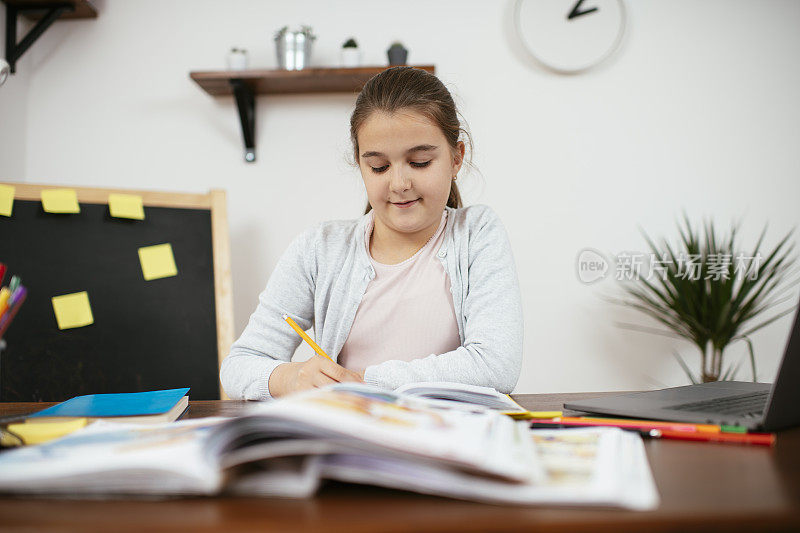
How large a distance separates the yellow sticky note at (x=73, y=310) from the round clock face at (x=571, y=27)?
162cm

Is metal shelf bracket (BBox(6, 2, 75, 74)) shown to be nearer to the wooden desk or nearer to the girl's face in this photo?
the girl's face

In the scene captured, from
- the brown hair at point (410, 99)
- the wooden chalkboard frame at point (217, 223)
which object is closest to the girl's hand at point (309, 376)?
the brown hair at point (410, 99)

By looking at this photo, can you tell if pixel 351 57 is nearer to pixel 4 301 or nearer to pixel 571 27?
pixel 571 27

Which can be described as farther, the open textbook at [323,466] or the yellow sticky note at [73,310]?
the yellow sticky note at [73,310]

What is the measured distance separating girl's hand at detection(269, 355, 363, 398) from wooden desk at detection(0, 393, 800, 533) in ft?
1.44

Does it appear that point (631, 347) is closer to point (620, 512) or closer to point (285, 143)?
point (285, 143)

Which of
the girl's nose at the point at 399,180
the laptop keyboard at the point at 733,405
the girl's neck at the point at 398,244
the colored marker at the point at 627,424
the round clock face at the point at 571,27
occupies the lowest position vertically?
the laptop keyboard at the point at 733,405

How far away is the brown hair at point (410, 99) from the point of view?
1.18 m

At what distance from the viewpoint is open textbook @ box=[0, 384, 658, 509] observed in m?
0.41

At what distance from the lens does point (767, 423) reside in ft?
2.13

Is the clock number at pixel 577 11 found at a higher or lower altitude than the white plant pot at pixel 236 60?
higher

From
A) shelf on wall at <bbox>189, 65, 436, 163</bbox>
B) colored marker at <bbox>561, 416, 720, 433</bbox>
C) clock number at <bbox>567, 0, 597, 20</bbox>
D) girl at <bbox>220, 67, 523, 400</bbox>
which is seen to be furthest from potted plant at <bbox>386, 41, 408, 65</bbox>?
colored marker at <bbox>561, 416, 720, 433</bbox>

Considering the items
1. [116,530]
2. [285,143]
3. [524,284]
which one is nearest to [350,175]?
[285,143]

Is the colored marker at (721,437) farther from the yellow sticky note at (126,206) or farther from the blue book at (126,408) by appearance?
the yellow sticky note at (126,206)
